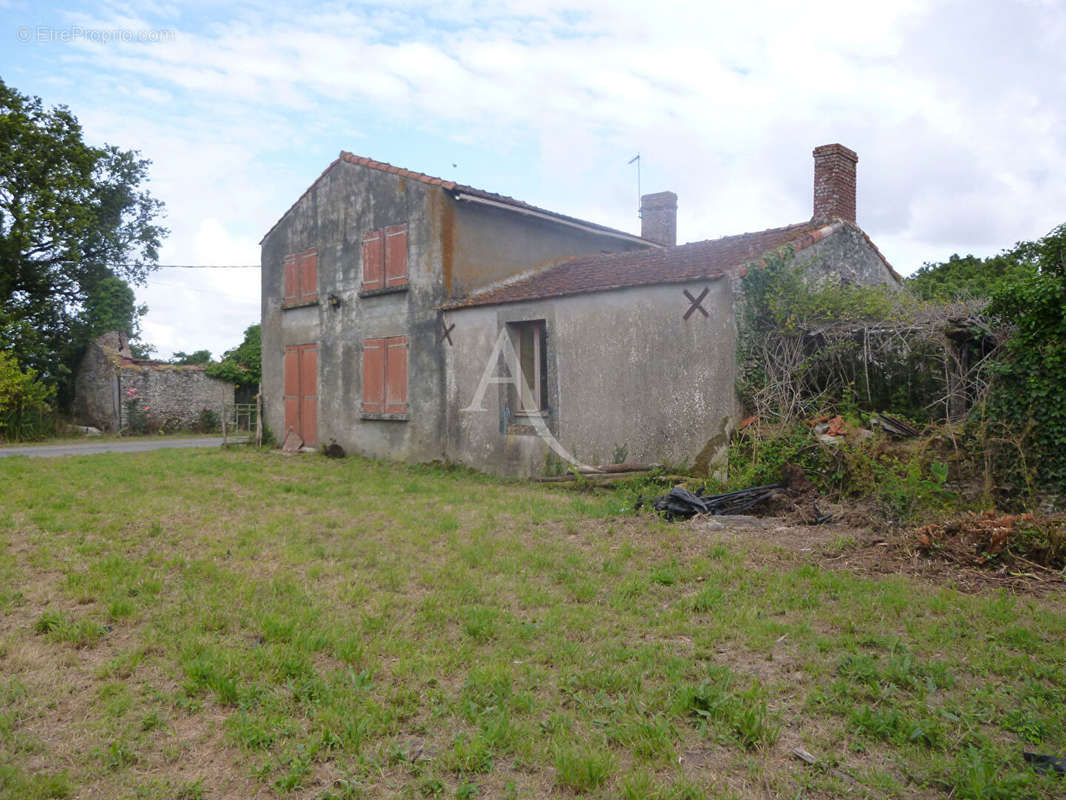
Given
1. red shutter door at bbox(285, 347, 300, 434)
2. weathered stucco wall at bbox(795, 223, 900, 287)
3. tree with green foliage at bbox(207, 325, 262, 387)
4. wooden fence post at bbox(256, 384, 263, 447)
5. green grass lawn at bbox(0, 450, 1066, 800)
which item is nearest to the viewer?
green grass lawn at bbox(0, 450, 1066, 800)

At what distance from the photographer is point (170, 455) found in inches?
623

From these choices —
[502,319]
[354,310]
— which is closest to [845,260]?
[502,319]

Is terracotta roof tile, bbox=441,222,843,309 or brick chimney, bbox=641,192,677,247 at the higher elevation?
brick chimney, bbox=641,192,677,247

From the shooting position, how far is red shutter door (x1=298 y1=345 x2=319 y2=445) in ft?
53.3

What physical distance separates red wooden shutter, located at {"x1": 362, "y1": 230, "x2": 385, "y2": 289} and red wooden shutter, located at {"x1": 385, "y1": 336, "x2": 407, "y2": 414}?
130 cm

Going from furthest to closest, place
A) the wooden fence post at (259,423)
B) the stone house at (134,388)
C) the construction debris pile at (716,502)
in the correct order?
the stone house at (134,388) → the wooden fence post at (259,423) → the construction debris pile at (716,502)

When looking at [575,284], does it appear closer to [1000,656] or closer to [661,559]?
[661,559]

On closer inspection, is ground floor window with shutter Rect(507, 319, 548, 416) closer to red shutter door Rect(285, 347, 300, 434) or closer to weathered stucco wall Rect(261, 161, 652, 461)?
weathered stucco wall Rect(261, 161, 652, 461)

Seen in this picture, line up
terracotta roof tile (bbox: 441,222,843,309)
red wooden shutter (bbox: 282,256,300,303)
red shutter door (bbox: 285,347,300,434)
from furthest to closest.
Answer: red wooden shutter (bbox: 282,256,300,303), red shutter door (bbox: 285,347,300,434), terracotta roof tile (bbox: 441,222,843,309)

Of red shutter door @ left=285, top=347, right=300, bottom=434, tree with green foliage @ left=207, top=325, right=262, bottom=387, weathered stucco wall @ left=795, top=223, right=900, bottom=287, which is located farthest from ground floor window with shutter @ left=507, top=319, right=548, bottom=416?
tree with green foliage @ left=207, top=325, right=262, bottom=387

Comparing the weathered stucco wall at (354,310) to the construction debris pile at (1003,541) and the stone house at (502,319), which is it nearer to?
the stone house at (502,319)

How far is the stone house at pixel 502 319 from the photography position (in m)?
10.3

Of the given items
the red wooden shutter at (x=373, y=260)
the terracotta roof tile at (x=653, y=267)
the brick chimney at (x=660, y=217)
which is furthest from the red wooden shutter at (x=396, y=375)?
the brick chimney at (x=660, y=217)

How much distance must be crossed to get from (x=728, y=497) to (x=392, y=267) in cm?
874
